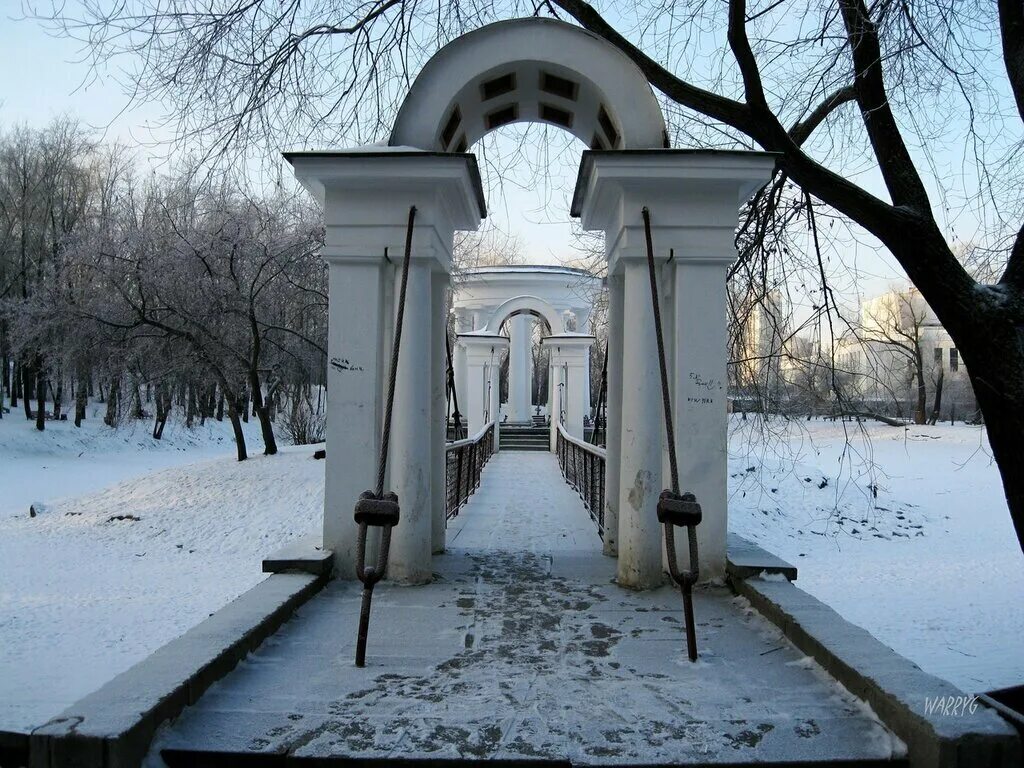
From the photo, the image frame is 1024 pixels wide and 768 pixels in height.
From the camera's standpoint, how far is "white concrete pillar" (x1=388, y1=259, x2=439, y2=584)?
512 cm

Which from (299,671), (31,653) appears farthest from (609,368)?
(31,653)

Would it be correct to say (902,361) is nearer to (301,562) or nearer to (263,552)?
(263,552)

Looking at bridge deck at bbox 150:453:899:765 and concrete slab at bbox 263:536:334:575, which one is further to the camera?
concrete slab at bbox 263:536:334:575

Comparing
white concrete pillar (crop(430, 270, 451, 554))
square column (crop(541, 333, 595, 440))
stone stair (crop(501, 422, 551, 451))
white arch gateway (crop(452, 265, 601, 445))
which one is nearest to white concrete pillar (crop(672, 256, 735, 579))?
white concrete pillar (crop(430, 270, 451, 554))

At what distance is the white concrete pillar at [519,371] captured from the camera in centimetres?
2608

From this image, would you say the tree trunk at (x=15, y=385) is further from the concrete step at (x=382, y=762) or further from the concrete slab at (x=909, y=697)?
the concrete slab at (x=909, y=697)

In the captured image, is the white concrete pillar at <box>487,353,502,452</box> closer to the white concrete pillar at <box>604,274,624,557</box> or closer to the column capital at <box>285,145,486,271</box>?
the white concrete pillar at <box>604,274,624,557</box>

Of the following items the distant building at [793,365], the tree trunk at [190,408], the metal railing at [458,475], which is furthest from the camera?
the tree trunk at [190,408]

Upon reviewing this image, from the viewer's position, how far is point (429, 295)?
209 inches

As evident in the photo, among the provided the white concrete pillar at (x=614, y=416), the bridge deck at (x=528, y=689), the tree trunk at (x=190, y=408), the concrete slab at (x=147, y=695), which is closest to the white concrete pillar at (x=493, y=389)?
the white concrete pillar at (x=614, y=416)

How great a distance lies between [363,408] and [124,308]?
1641 cm

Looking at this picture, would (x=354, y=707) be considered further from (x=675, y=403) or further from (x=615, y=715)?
(x=675, y=403)

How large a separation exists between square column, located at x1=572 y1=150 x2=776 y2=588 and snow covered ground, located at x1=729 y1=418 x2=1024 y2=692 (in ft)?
3.99

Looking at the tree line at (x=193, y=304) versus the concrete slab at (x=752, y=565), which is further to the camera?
the tree line at (x=193, y=304)
